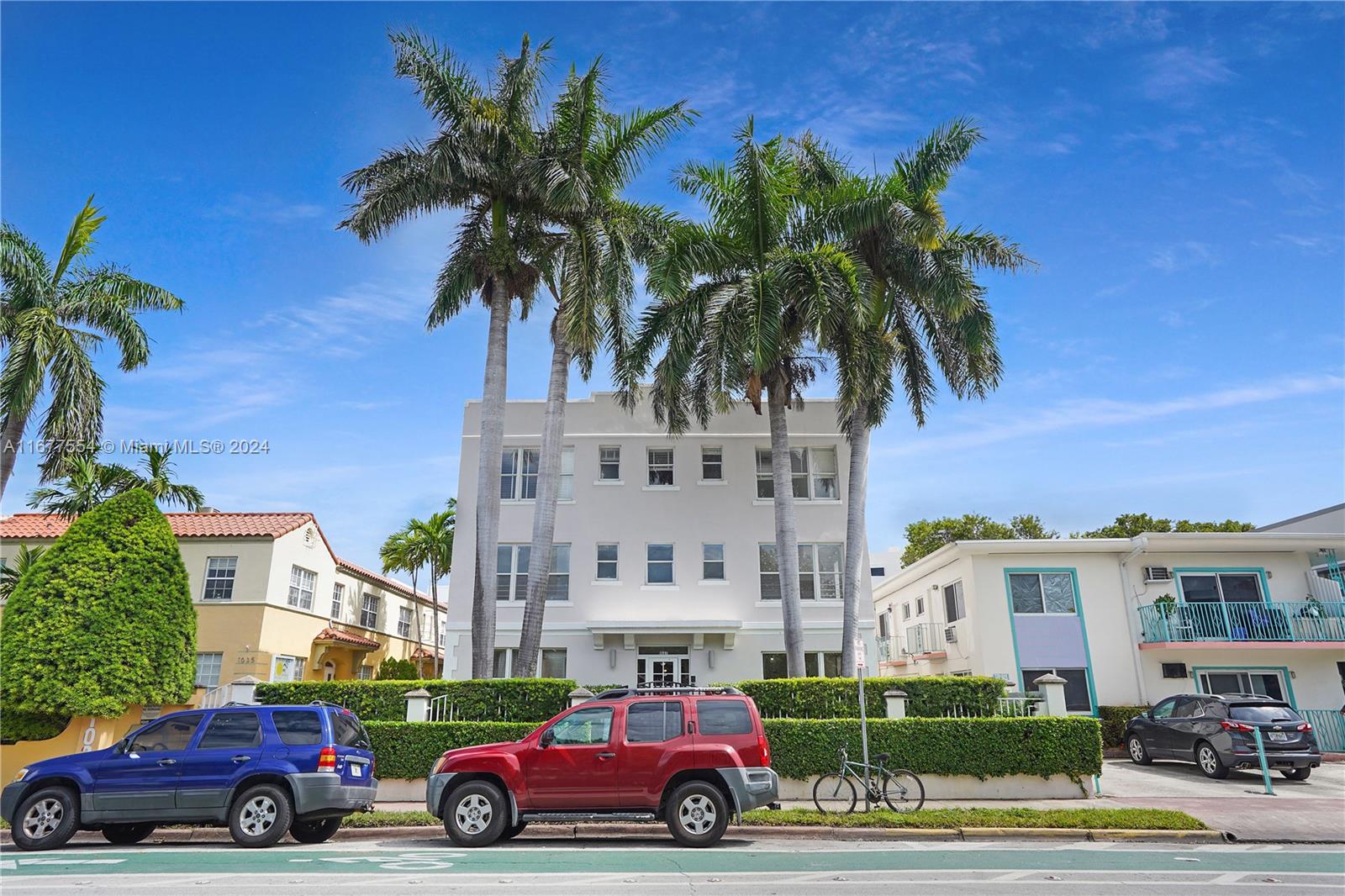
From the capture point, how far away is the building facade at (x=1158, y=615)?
76.5 feet

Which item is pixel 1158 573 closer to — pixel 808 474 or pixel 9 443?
pixel 808 474

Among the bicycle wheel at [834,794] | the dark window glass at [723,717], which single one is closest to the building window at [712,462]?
the bicycle wheel at [834,794]

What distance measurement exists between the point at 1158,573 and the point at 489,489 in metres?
19.8

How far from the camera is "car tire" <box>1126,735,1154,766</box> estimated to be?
2017 centimetres

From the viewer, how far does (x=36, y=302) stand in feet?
77.6

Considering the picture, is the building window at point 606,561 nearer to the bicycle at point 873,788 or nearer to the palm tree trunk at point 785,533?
the palm tree trunk at point 785,533

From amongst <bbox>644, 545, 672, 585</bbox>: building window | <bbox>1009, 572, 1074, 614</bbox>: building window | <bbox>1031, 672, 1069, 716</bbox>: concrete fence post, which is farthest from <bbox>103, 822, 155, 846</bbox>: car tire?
<bbox>1009, 572, 1074, 614</bbox>: building window

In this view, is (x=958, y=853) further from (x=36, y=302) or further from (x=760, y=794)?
(x=36, y=302)

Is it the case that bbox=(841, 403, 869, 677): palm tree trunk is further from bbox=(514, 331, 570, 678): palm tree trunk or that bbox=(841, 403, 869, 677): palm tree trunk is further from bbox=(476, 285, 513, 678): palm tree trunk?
bbox=(476, 285, 513, 678): palm tree trunk

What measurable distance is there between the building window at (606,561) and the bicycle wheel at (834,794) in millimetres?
10722

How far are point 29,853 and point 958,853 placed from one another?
1168 centimetres

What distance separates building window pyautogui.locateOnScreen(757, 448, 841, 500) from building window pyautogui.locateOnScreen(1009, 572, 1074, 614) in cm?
583

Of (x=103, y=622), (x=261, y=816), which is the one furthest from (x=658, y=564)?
(x=261, y=816)

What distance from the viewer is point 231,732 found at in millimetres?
11055
